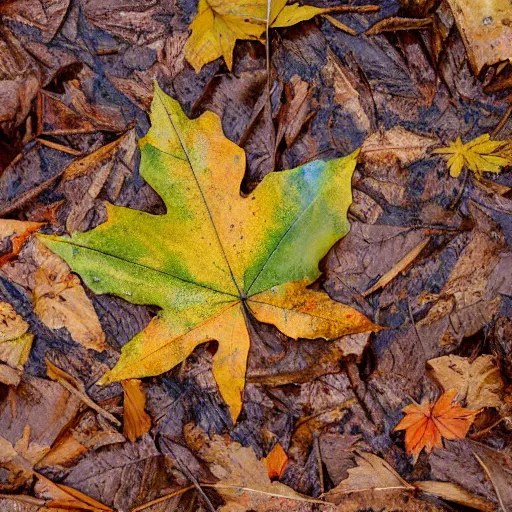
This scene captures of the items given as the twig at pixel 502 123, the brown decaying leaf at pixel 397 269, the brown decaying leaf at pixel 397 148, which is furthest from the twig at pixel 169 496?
the twig at pixel 502 123

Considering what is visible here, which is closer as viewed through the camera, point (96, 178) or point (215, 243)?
point (215, 243)

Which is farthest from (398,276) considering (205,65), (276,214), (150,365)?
(205,65)

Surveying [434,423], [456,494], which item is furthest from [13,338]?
[456,494]

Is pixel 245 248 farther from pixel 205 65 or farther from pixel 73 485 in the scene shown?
pixel 73 485

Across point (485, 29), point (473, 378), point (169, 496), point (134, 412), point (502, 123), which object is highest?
point (485, 29)

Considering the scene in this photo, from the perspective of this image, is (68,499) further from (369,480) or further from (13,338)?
(369,480)

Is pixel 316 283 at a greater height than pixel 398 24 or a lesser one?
lesser

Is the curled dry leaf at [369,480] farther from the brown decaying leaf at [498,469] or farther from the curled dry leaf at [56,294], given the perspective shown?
the curled dry leaf at [56,294]
